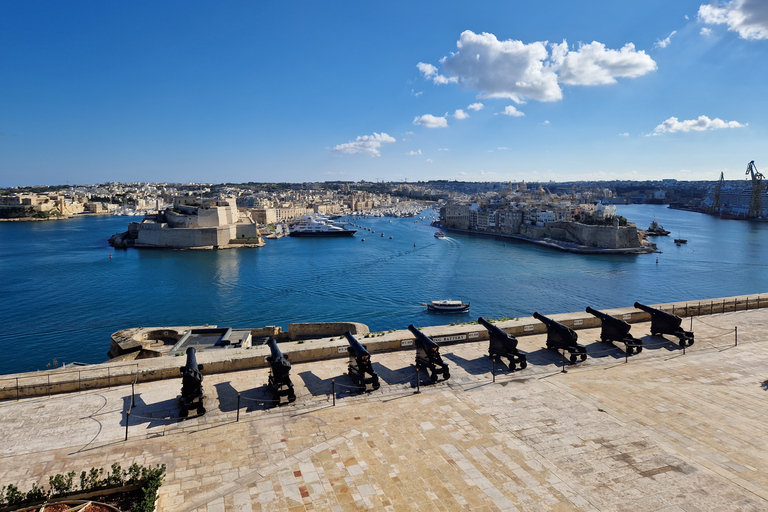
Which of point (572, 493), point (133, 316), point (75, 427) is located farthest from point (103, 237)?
point (572, 493)

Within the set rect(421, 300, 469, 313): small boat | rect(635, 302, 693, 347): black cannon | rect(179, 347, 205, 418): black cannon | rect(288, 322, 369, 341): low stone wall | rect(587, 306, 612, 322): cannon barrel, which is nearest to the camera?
rect(179, 347, 205, 418): black cannon

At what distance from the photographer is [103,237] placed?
2101 inches

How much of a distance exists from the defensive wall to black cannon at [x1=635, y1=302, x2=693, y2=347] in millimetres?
800

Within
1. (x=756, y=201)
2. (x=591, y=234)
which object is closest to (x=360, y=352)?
(x=591, y=234)

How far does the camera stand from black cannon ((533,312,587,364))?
6.56 metres

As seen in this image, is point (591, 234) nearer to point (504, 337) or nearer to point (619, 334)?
point (619, 334)

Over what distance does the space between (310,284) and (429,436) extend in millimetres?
24092

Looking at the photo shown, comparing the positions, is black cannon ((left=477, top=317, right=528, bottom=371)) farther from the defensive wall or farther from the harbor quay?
the defensive wall

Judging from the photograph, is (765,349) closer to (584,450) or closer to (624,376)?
(624,376)

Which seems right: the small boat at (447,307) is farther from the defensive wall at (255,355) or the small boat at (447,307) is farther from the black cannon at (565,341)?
the black cannon at (565,341)

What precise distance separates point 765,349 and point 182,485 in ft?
27.3

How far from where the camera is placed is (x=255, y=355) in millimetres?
6340

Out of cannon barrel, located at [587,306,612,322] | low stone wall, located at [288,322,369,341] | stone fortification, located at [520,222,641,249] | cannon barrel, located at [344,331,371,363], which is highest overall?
cannon barrel, located at [587,306,612,322]

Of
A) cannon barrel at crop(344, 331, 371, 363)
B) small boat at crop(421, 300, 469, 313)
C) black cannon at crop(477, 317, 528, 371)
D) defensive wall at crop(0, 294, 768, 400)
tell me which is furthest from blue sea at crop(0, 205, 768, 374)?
cannon barrel at crop(344, 331, 371, 363)
